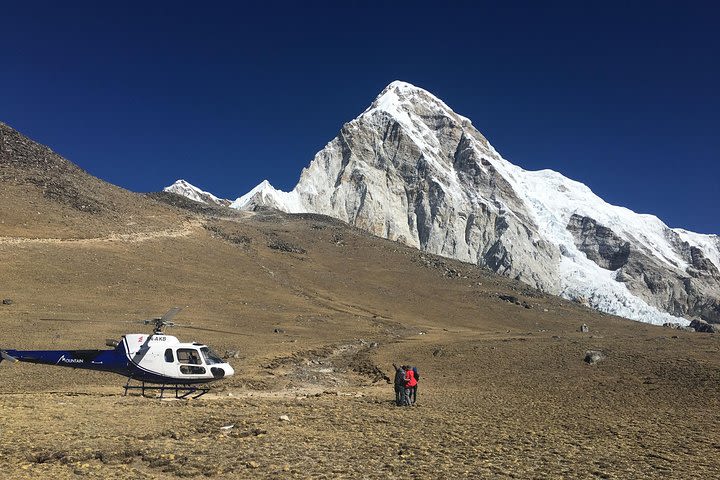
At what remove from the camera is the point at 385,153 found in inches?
7057

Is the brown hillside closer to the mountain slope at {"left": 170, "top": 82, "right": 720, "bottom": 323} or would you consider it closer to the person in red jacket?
the person in red jacket

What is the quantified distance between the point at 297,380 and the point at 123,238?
52904 millimetres

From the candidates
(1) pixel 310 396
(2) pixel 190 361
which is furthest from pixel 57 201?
(1) pixel 310 396

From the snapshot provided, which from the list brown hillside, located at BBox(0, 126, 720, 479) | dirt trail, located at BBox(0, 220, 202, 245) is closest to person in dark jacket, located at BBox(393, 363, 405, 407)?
brown hillside, located at BBox(0, 126, 720, 479)

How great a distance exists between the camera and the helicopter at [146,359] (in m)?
19.2

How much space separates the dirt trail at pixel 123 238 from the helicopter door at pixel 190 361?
47694 millimetres

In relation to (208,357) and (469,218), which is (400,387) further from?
(469,218)

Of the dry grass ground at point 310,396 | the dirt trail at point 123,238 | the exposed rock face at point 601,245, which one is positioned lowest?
the dry grass ground at point 310,396

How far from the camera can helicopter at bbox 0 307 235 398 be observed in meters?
19.2

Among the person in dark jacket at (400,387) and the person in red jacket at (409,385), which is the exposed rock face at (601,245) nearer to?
the person in red jacket at (409,385)

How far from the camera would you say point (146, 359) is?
19344 millimetres

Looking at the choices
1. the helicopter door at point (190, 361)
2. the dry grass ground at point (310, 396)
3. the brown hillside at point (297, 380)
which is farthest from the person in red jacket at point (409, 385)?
the helicopter door at point (190, 361)

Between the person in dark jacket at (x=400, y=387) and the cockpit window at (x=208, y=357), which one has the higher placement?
the cockpit window at (x=208, y=357)

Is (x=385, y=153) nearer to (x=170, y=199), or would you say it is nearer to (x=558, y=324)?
(x=170, y=199)
